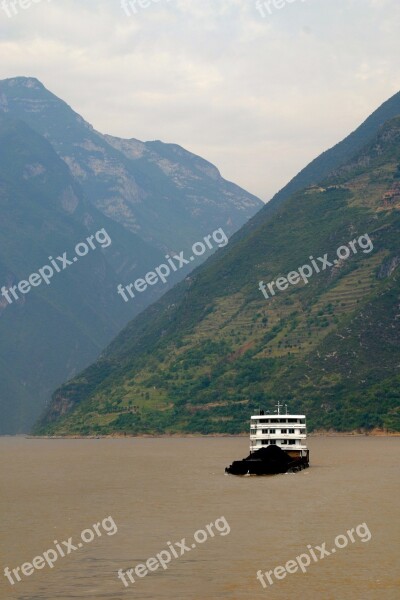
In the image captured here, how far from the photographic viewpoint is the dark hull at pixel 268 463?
552 feet

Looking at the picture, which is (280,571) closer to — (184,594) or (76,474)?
(184,594)

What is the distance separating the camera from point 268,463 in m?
171

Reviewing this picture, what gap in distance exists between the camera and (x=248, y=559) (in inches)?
3551

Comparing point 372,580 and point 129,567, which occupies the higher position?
point 129,567

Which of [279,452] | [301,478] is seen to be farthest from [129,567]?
[279,452]

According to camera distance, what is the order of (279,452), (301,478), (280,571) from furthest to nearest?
(279,452)
(301,478)
(280,571)

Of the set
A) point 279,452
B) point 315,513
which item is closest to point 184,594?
point 315,513

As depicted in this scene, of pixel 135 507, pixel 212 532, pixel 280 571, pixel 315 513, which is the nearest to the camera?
pixel 280 571

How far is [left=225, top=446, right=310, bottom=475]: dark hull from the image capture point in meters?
168

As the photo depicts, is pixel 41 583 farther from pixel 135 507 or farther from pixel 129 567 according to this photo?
pixel 135 507

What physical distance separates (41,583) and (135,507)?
44483 millimetres

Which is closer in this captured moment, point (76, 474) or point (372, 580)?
point (372, 580)

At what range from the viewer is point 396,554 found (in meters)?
91.8

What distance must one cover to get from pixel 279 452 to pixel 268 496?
41301 millimetres
